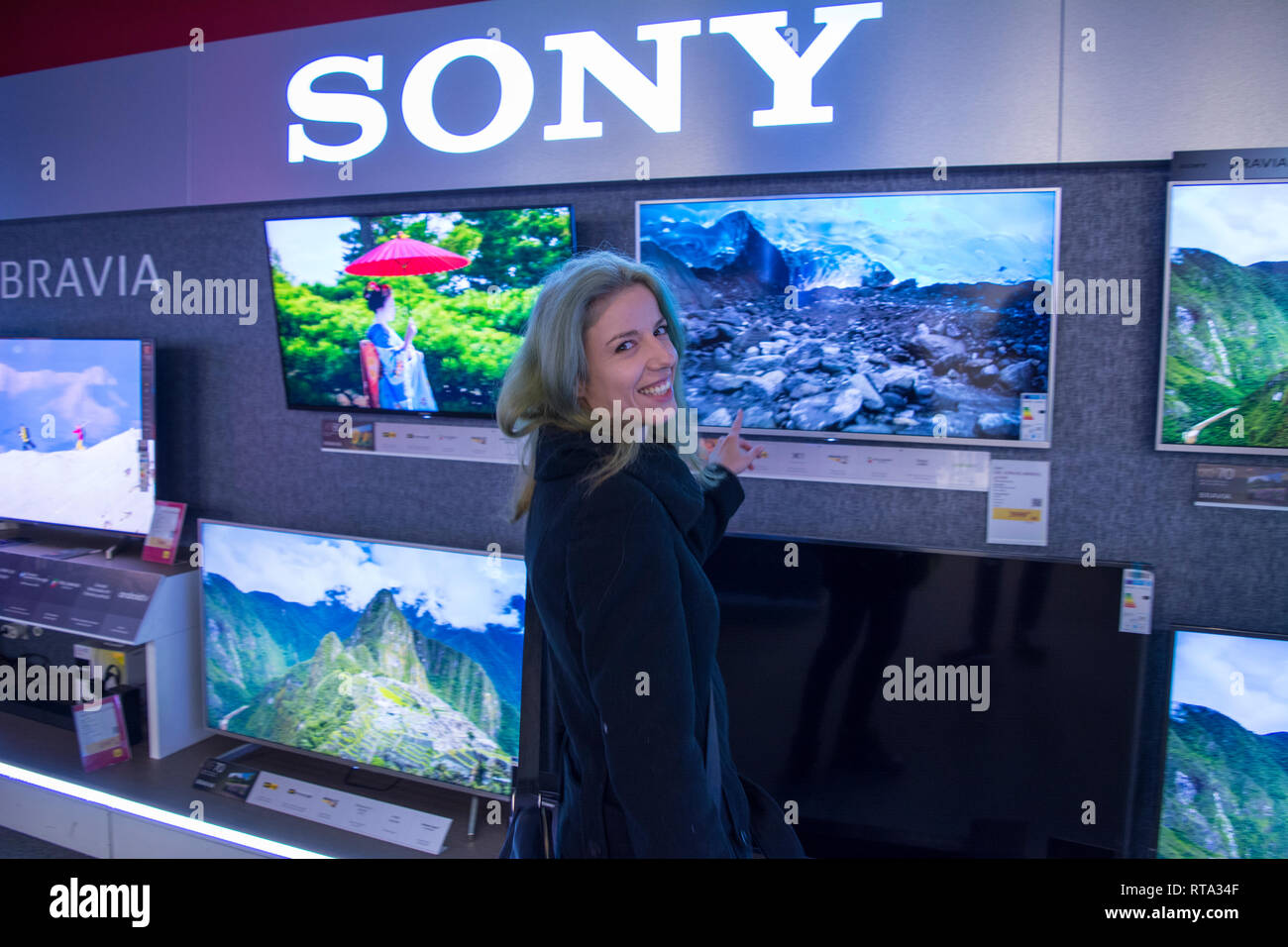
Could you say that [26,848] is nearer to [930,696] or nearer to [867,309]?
[930,696]

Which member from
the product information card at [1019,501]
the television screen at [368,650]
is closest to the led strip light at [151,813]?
the television screen at [368,650]

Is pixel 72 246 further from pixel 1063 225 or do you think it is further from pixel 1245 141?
pixel 1245 141

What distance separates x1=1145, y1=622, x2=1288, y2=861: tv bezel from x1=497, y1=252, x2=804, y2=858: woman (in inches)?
35.4

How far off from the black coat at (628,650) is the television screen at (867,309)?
70 cm

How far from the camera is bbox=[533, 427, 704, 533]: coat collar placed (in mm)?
1011

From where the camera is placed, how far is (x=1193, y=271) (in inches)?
58.1

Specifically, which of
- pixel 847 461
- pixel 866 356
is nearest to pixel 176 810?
pixel 847 461

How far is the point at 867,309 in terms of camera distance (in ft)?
5.38

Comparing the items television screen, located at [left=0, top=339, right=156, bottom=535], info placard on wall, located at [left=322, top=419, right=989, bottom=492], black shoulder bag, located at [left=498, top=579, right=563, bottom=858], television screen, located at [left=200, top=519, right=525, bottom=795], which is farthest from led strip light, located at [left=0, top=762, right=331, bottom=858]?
info placard on wall, located at [left=322, top=419, right=989, bottom=492]

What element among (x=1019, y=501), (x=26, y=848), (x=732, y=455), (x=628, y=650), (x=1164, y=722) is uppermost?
(x=732, y=455)

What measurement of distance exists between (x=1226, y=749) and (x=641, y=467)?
4.38 feet
